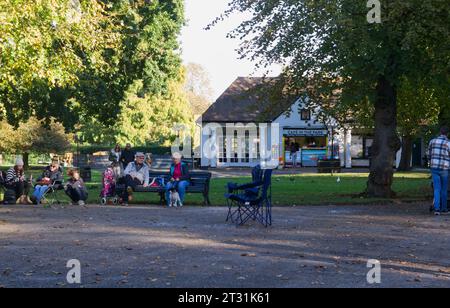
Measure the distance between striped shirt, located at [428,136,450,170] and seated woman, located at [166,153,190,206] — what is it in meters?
6.53

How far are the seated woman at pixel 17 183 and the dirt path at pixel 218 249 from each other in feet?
10.4

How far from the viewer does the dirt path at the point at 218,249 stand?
8562 millimetres

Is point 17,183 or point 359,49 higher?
point 359,49

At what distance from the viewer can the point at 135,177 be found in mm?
20047

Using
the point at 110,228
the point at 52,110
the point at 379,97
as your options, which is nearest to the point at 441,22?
the point at 379,97

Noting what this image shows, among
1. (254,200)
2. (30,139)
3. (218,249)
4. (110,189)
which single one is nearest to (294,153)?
(30,139)

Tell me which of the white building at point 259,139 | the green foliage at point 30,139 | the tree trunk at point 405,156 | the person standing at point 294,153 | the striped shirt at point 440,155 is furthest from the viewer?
the white building at point 259,139

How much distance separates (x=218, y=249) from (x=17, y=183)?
10.9 meters

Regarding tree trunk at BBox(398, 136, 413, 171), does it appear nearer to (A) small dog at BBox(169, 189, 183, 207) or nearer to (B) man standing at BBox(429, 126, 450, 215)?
(A) small dog at BBox(169, 189, 183, 207)

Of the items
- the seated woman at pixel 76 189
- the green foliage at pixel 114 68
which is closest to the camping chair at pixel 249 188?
the seated woman at pixel 76 189

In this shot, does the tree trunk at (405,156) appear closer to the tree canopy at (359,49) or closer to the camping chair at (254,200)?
the tree canopy at (359,49)

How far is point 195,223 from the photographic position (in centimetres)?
1485

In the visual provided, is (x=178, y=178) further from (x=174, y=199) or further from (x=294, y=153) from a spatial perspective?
(x=294, y=153)

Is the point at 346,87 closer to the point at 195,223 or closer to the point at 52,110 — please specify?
the point at 195,223
